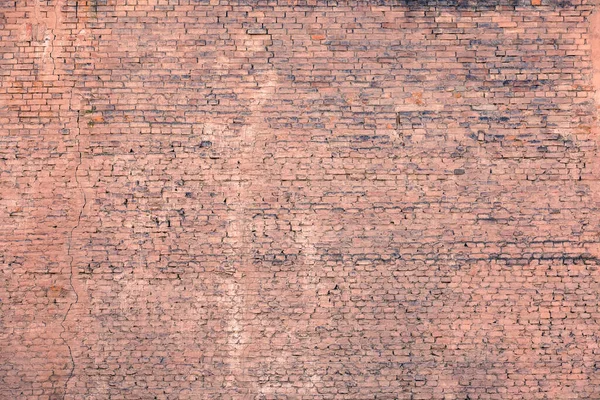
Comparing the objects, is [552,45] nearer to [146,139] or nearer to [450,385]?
[450,385]

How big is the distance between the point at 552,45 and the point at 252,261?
3.87 metres

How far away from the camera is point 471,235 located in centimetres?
546

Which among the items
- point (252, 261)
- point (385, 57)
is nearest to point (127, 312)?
point (252, 261)

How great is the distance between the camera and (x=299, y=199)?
5473 millimetres

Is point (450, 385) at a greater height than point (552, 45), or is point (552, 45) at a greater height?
point (552, 45)

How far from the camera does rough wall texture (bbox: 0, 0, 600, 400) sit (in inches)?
214

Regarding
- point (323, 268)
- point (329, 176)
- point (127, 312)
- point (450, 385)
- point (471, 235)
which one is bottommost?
point (450, 385)

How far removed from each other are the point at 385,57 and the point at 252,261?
8.36ft

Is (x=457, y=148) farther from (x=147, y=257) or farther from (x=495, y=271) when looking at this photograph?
(x=147, y=257)

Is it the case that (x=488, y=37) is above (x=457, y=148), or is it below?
above

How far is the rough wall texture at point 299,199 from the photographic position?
543 cm

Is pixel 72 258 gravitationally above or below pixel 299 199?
below

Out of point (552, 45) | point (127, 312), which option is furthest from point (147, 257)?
point (552, 45)

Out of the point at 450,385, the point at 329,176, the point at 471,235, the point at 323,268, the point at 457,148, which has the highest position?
the point at 457,148
